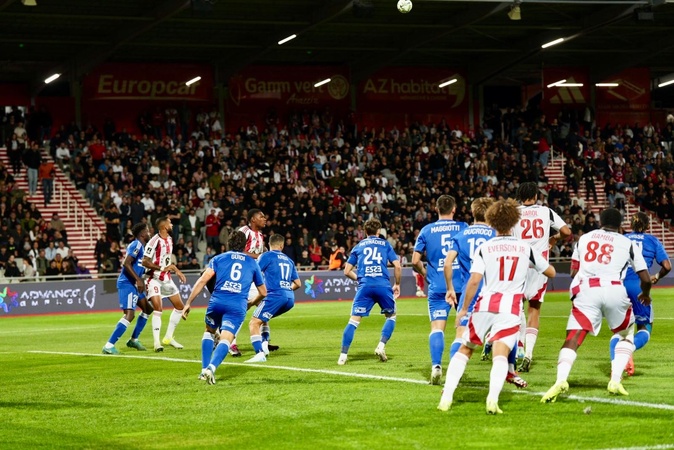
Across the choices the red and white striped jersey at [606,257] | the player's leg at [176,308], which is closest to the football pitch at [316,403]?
the player's leg at [176,308]

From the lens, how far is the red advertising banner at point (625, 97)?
174 feet

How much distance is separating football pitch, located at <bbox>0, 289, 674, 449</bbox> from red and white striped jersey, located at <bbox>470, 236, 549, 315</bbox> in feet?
3.26

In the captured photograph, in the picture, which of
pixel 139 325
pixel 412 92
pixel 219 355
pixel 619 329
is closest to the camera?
pixel 619 329

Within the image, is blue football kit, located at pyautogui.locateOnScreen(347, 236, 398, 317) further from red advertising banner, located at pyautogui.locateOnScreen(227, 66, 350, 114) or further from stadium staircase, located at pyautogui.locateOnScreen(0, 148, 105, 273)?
red advertising banner, located at pyautogui.locateOnScreen(227, 66, 350, 114)

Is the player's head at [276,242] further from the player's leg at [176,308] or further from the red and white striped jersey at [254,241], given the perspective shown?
the player's leg at [176,308]

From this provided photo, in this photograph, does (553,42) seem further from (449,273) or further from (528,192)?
(449,273)

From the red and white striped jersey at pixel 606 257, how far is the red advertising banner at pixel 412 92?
39926mm

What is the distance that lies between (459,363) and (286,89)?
129ft

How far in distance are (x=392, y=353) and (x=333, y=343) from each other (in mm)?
2603

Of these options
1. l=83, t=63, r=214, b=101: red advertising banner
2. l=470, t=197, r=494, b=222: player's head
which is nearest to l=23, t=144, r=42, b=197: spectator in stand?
l=83, t=63, r=214, b=101: red advertising banner

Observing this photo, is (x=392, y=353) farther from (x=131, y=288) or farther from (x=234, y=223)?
(x=234, y=223)

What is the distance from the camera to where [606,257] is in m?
11.2

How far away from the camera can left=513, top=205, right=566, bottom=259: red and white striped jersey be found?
45.3 feet

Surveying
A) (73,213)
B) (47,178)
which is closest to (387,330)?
(47,178)
